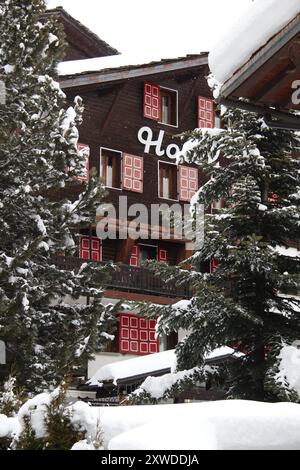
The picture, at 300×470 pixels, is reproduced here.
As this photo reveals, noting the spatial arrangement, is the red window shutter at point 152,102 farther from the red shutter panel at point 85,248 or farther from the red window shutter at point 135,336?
the red window shutter at point 135,336

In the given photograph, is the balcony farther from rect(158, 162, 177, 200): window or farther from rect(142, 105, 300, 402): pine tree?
rect(142, 105, 300, 402): pine tree

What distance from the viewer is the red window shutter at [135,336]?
1025 inches

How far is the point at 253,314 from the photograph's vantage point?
1128 cm

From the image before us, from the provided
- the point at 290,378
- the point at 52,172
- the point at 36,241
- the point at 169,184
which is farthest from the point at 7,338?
the point at 169,184

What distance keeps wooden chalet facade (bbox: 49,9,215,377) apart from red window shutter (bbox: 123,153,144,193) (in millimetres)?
32

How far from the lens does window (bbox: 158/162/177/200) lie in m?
28.4

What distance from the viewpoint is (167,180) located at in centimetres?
2864

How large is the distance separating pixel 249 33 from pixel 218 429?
320 cm

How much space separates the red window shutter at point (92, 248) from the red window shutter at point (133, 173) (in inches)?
79.1

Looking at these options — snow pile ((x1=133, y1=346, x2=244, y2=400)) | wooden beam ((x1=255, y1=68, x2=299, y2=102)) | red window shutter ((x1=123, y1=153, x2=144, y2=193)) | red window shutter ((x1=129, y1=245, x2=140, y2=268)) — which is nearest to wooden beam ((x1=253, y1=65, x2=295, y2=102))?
wooden beam ((x1=255, y1=68, x2=299, y2=102))

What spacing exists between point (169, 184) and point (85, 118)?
13.0 feet

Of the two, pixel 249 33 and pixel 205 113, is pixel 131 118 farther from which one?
pixel 249 33

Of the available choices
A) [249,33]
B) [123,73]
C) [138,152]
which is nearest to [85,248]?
[138,152]
